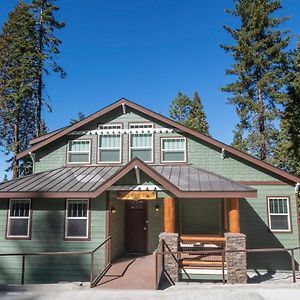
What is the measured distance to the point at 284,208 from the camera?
1262cm

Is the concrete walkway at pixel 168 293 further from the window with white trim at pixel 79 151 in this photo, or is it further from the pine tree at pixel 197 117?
the pine tree at pixel 197 117

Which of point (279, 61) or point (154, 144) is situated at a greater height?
point (279, 61)

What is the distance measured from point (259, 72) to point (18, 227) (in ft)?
67.4

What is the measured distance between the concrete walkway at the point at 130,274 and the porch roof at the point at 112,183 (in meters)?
2.79

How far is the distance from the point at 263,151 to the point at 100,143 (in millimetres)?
13585

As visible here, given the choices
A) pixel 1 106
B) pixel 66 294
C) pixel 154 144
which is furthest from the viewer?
pixel 1 106

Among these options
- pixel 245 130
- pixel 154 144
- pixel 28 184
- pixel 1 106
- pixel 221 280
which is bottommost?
pixel 221 280

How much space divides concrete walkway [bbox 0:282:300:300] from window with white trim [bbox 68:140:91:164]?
22.4 feet

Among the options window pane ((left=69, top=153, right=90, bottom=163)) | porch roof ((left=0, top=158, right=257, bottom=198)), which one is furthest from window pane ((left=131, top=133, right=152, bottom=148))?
window pane ((left=69, top=153, right=90, bottom=163))

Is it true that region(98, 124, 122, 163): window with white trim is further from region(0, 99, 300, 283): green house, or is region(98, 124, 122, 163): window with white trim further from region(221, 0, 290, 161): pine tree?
region(221, 0, 290, 161): pine tree

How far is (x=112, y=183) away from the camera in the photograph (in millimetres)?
10914

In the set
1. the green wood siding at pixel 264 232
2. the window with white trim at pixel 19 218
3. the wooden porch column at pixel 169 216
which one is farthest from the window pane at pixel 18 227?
the green wood siding at pixel 264 232

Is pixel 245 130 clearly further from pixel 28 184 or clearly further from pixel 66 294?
pixel 66 294

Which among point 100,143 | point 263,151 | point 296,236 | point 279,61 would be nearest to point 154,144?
point 100,143
